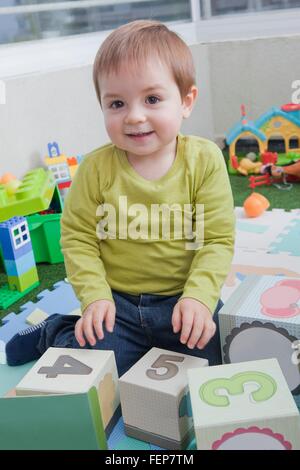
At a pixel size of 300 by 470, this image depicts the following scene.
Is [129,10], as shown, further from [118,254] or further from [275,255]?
[118,254]

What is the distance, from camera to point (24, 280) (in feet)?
4.64

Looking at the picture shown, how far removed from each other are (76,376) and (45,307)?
1.79 ft

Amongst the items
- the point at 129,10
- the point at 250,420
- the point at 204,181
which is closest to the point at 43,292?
the point at 204,181

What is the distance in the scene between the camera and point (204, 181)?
3.06 feet

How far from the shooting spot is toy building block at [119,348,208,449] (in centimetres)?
76

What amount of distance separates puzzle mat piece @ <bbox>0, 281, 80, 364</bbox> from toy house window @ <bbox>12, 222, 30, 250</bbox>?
0.13 metres

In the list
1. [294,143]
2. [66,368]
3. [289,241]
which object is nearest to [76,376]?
[66,368]

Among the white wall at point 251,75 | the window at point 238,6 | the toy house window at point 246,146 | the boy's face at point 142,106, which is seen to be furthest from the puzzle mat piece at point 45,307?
the window at point 238,6

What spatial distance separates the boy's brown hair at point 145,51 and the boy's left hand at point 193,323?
33 centimetres

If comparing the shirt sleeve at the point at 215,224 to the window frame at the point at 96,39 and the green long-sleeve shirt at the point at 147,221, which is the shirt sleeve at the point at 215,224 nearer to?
the green long-sleeve shirt at the point at 147,221

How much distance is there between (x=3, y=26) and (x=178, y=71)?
1161 millimetres

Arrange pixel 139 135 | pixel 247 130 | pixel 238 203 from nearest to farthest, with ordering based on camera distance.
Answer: pixel 139 135, pixel 238 203, pixel 247 130

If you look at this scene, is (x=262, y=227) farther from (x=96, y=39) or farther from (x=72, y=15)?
(x=72, y=15)

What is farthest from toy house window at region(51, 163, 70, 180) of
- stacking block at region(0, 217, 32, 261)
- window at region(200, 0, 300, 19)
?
window at region(200, 0, 300, 19)
